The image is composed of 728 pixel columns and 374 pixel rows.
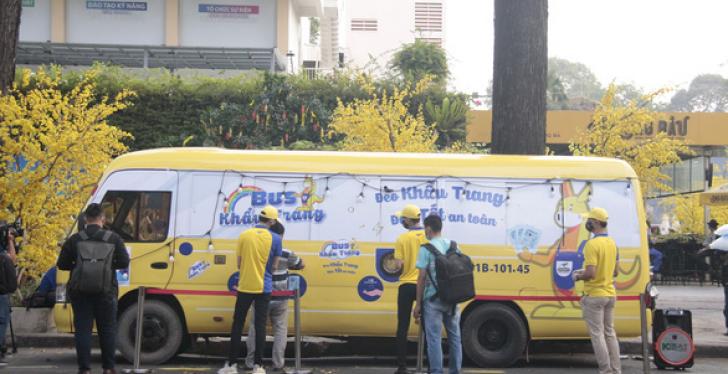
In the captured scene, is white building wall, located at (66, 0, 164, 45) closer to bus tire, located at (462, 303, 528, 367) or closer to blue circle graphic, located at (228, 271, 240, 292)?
blue circle graphic, located at (228, 271, 240, 292)

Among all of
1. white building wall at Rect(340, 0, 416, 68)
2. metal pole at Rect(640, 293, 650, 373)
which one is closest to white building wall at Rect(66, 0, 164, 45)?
metal pole at Rect(640, 293, 650, 373)

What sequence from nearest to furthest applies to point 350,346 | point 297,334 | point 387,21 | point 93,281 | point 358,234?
point 93,281, point 297,334, point 358,234, point 350,346, point 387,21

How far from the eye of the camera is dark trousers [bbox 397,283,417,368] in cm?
1134

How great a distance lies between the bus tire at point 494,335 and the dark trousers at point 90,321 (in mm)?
4507

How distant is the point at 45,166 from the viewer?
15125 millimetres

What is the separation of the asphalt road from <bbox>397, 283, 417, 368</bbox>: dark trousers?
0.85 meters

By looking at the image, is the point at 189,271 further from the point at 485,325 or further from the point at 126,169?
the point at 485,325

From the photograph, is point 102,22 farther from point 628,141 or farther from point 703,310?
point 703,310

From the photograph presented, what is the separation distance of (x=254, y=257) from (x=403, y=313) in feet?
5.92

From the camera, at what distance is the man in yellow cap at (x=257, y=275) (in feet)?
36.3

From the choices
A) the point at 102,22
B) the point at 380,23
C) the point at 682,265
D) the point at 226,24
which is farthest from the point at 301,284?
the point at 380,23

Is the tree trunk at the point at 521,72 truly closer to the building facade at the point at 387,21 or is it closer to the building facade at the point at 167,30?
the building facade at the point at 167,30

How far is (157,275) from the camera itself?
12.6 meters

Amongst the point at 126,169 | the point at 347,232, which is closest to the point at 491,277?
the point at 347,232
